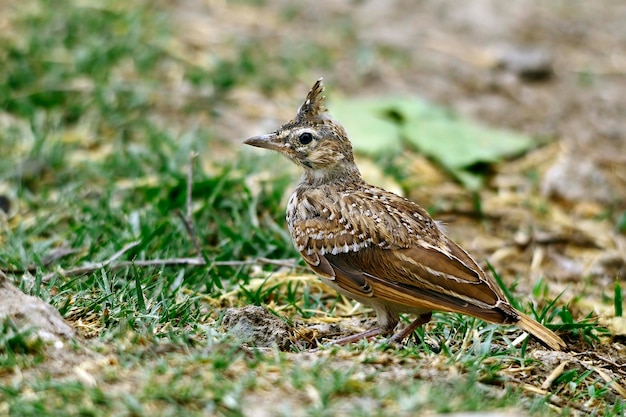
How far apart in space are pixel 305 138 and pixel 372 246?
39.0 inches

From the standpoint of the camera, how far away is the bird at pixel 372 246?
15.5 ft

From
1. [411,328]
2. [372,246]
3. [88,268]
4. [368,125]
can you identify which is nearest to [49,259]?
[88,268]

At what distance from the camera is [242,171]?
24.2ft

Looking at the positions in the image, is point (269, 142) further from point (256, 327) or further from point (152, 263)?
point (256, 327)

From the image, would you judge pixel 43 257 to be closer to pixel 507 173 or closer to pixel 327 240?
pixel 327 240

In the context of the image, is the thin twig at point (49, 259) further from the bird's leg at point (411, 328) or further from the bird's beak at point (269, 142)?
the bird's leg at point (411, 328)

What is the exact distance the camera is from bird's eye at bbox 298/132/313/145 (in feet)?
18.8

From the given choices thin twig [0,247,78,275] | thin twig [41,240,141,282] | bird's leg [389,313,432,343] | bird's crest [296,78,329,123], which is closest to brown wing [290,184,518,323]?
bird's leg [389,313,432,343]

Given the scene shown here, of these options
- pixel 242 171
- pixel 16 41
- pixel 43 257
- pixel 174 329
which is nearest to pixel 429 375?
pixel 174 329

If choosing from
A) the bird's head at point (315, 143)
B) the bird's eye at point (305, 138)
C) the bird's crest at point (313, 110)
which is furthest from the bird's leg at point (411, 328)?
the bird's crest at point (313, 110)

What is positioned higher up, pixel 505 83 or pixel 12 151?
pixel 505 83

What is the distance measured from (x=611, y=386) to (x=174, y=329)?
7.36 feet

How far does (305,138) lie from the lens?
573cm

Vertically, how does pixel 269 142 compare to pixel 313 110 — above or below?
below
